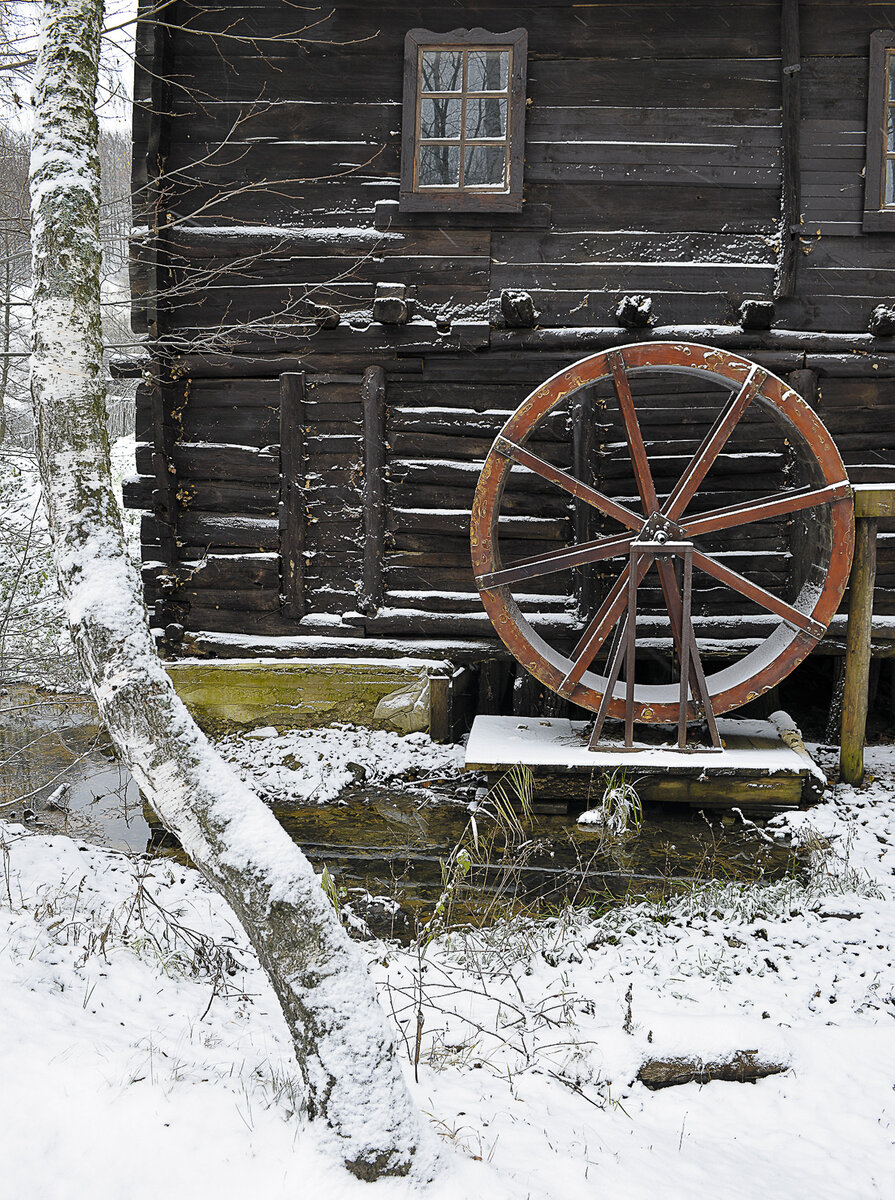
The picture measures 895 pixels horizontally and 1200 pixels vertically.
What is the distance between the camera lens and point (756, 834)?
5.16 metres

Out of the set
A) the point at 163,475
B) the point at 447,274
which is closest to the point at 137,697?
the point at 163,475

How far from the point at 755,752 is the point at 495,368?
10.3 feet

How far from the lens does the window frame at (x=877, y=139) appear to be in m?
5.93

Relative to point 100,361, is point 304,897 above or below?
below

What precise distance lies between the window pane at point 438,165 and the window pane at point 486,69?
0.44m

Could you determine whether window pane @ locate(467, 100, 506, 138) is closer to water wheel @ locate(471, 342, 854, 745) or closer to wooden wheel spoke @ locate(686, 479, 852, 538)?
water wheel @ locate(471, 342, 854, 745)

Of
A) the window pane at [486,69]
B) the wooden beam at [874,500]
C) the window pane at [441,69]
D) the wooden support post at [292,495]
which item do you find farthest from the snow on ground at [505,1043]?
the window pane at [441,69]

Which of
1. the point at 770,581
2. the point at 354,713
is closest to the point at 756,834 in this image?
the point at 770,581

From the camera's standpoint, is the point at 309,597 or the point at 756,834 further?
the point at 309,597

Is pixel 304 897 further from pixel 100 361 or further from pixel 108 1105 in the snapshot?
pixel 100 361

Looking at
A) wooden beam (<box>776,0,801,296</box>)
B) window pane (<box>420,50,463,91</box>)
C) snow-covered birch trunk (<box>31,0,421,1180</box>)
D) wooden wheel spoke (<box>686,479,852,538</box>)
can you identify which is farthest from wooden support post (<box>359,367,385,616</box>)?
snow-covered birch trunk (<box>31,0,421,1180</box>)

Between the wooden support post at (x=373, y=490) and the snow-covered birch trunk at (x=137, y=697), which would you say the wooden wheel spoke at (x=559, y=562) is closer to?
the wooden support post at (x=373, y=490)

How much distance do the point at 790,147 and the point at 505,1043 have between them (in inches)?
231

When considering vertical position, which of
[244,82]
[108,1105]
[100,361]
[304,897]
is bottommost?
[108,1105]
